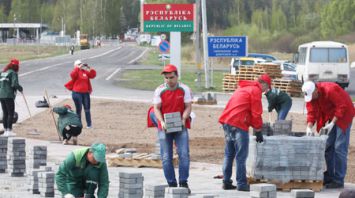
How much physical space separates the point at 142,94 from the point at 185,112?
30.0 metres

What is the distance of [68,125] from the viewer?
72.0ft

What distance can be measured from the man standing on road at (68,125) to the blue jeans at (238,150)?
23.7 feet

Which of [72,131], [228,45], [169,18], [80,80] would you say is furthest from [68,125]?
[169,18]

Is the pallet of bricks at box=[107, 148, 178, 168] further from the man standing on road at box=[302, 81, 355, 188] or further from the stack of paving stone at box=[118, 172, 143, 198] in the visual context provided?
the stack of paving stone at box=[118, 172, 143, 198]

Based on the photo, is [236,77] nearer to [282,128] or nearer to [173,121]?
[282,128]

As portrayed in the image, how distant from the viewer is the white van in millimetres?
48812

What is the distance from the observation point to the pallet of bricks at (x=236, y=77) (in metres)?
47.9

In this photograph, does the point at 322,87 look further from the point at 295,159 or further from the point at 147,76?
the point at 147,76

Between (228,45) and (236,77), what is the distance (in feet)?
16.6

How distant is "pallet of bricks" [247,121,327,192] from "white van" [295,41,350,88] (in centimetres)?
3314

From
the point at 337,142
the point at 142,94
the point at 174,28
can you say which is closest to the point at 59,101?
the point at 142,94

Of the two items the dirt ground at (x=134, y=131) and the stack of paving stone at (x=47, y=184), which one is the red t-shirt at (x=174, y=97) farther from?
the dirt ground at (x=134, y=131)

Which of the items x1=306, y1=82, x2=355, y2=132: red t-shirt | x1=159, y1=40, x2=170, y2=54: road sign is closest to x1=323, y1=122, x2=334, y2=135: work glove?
x1=306, y1=82, x2=355, y2=132: red t-shirt

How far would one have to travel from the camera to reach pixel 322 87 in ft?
51.2
